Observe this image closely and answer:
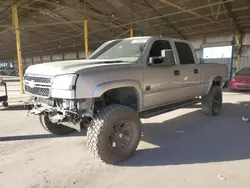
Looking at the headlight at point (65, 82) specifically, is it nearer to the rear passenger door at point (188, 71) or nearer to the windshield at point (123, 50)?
the windshield at point (123, 50)

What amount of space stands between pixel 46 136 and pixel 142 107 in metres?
2.23

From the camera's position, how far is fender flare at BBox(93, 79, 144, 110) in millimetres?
2842

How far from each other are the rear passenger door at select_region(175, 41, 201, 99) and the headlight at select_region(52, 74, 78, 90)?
2523mm

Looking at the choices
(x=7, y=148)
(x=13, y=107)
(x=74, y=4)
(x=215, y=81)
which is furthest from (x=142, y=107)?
(x=74, y=4)

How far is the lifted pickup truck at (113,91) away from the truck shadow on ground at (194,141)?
1.53 ft

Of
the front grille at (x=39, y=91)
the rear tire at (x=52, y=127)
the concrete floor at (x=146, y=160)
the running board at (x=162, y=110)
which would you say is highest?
the front grille at (x=39, y=91)

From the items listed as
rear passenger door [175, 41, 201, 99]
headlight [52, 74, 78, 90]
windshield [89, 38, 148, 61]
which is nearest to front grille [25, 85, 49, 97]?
headlight [52, 74, 78, 90]

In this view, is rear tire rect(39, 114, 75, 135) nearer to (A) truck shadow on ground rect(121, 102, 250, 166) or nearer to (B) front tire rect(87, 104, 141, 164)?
(B) front tire rect(87, 104, 141, 164)

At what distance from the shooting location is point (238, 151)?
352cm

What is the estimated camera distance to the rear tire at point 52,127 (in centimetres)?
410

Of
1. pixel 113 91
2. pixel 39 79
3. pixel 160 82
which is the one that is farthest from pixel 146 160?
pixel 39 79

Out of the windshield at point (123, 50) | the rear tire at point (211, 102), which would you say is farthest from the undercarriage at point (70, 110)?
the rear tire at point (211, 102)

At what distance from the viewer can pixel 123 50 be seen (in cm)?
412

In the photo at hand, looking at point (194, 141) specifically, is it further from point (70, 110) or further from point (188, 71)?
point (70, 110)
